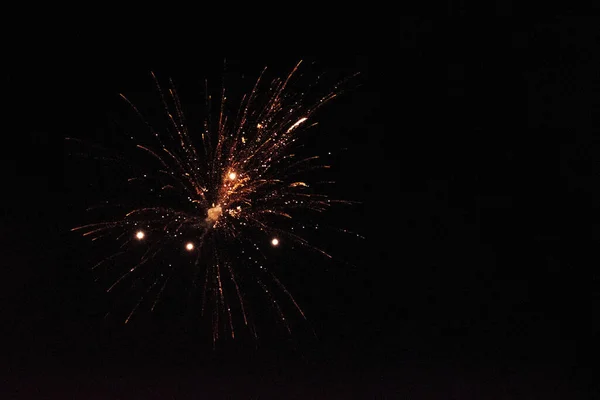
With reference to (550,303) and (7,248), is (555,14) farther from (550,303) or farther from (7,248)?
(7,248)

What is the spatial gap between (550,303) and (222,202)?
4.55 ft

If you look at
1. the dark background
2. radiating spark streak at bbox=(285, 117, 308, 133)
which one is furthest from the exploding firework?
the dark background

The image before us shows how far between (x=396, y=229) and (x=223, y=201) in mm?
662

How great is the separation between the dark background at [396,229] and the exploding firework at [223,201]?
0.11 metres

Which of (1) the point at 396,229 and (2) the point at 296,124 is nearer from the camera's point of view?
(2) the point at 296,124

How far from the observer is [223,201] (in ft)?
5.77

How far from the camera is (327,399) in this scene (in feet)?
6.84

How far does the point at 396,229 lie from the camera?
1.98 metres

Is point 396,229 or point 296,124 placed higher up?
point 296,124

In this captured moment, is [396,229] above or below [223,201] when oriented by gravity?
below

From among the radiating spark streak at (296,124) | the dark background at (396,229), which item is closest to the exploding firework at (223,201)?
the radiating spark streak at (296,124)

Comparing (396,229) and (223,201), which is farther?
(396,229)

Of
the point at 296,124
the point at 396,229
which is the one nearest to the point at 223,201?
the point at 296,124

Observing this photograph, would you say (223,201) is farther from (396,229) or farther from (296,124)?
(396,229)
